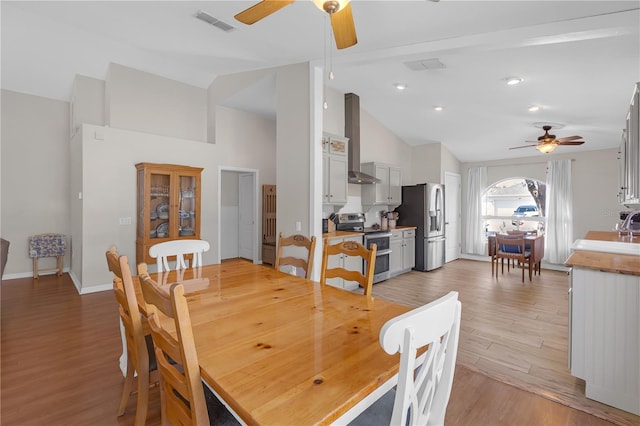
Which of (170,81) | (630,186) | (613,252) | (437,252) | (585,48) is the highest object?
(170,81)

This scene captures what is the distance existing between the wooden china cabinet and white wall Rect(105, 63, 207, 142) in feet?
2.94

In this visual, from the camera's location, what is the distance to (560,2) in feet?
8.20

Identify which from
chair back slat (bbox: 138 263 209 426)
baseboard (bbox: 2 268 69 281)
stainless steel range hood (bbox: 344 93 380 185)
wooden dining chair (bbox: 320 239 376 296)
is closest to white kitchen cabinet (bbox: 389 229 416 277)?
stainless steel range hood (bbox: 344 93 380 185)

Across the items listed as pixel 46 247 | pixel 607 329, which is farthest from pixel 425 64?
pixel 46 247

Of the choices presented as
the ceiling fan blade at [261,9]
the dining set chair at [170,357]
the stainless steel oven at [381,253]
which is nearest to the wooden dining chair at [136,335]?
the dining set chair at [170,357]

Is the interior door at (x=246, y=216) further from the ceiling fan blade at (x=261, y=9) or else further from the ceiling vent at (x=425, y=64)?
the ceiling fan blade at (x=261, y=9)

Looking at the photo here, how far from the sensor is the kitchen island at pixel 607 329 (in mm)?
1977

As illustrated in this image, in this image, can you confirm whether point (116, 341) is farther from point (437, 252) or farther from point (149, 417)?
point (437, 252)

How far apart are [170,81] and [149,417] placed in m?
5.24

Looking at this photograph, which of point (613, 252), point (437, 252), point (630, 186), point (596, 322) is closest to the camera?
point (596, 322)

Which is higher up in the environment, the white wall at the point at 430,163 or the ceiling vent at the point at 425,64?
the ceiling vent at the point at 425,64

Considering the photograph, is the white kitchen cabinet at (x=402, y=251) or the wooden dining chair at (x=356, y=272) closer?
the wooden dining chair at (x=356, y=272)

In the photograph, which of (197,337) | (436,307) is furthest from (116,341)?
(436,307)

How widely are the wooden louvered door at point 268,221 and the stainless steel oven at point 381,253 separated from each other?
230 cm
